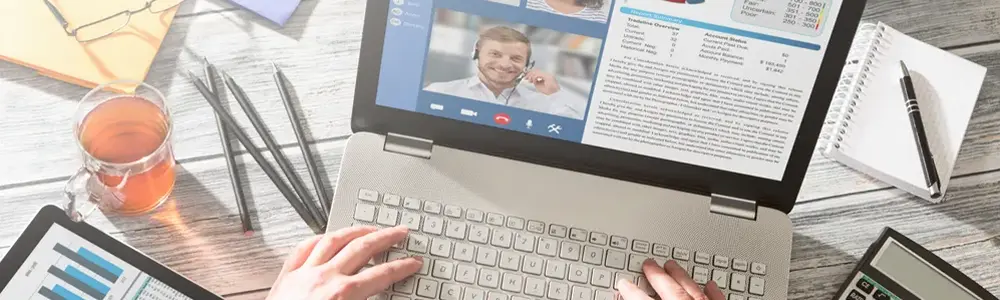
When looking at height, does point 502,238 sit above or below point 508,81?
below

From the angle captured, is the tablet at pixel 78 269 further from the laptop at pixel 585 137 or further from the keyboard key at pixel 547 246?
the keyboard key at pixel 547 246

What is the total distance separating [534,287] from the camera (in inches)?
32.1

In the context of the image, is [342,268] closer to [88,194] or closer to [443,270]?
[443,270]

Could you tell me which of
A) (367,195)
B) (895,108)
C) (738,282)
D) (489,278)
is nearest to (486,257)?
(489,278)

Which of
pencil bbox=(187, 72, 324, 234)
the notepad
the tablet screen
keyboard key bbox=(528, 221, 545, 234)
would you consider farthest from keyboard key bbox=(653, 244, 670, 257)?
the notepad

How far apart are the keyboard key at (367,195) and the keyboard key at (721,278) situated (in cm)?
31

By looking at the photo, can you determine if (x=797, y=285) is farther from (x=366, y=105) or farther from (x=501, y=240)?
(x=366, y=105)

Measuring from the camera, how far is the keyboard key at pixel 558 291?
81cm

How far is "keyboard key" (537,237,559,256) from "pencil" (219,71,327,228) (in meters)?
0.20

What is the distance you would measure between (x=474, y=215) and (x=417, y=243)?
0.06 meters

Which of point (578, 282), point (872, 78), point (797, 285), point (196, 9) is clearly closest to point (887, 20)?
point (872, 78)

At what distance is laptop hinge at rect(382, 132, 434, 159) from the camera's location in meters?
0.85

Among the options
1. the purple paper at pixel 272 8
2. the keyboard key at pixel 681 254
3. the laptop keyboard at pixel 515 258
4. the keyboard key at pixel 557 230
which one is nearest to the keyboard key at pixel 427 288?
the laptop keyboard at pixel 515 258

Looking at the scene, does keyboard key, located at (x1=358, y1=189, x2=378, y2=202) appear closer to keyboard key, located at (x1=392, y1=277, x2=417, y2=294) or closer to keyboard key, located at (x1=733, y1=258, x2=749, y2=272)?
keyboard key, located at (x1=392, y1=277, x2=417, y2=294)
